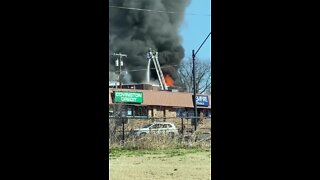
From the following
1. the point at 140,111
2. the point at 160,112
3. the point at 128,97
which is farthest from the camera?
the point at 160,112

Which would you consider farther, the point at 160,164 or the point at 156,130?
the point at 156,130

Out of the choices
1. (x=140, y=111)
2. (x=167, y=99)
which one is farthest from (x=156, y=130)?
(x=167, y=99)

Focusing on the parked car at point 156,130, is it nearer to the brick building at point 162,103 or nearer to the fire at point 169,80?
the brick building at point 162,103

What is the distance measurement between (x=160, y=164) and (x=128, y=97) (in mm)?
13872

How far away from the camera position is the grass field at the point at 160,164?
318 inches

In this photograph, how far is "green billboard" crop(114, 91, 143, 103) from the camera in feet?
72.6

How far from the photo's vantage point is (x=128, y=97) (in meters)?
23.5

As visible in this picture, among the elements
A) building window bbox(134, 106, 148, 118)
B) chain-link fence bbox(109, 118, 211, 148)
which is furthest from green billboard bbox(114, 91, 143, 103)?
chain-link fence bbox(109, 118, 211, 148)

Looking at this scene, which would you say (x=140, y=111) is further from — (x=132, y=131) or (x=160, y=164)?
(x=160, y=164)
